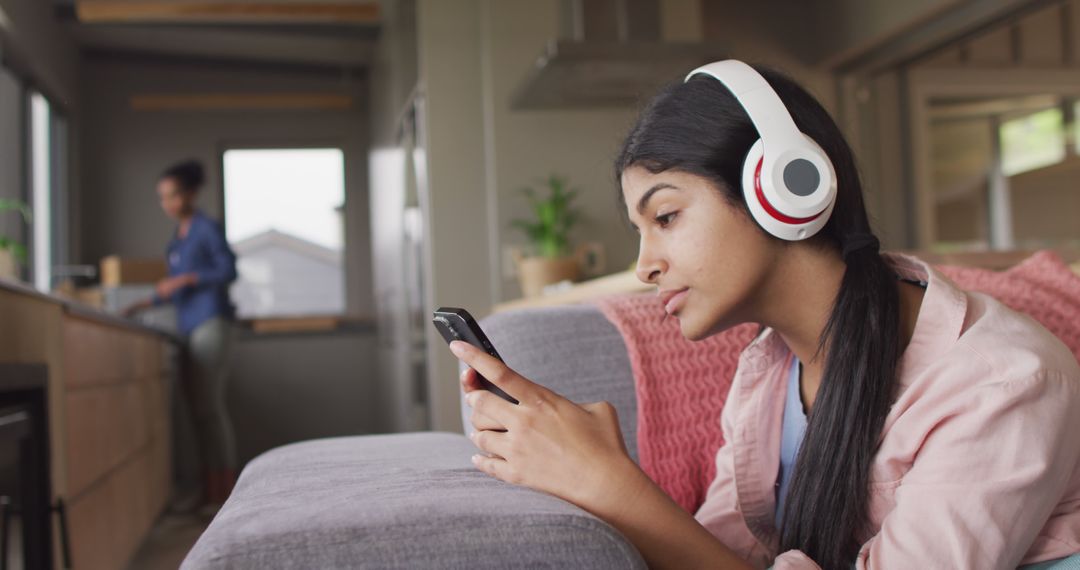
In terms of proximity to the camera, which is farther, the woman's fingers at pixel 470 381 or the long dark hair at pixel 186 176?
the long dark hair at pixel 186 176

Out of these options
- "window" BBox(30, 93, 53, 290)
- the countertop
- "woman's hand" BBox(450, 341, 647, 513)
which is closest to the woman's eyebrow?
"woman's hand" BBox(450, 341, 647, 513)

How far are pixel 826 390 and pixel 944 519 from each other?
203 mm

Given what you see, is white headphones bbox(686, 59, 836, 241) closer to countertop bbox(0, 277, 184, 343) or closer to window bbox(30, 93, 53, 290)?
countertop bbox(0, 277, 184, 343)

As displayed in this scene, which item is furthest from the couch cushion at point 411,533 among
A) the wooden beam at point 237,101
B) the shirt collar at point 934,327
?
the wooden beam at point 237,101

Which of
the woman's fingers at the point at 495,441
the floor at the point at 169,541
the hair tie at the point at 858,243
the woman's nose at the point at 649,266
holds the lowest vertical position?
the floor at the point at 169,541

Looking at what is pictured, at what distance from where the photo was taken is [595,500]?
2.76 ft

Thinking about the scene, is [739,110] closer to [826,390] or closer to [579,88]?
[826,390]

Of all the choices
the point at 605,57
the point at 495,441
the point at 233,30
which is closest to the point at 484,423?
the point at 495,441

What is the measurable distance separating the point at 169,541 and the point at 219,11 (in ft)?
9.73

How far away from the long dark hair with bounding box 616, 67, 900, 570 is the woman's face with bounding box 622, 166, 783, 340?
0.06 feet

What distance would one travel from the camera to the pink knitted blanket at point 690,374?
135cm

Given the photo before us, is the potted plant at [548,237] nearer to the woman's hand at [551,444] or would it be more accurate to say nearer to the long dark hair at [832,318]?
the long dark hair at [832,318]

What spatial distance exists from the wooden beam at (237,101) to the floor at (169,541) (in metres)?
3.15

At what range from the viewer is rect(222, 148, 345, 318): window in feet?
23.8
